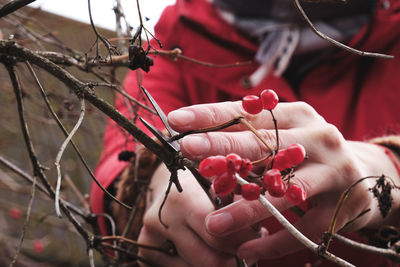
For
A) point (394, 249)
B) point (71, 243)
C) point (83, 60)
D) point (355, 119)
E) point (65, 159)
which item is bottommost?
point (71, 243)

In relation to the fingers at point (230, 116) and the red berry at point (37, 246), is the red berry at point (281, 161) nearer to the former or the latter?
the fingers at point (230, 116)

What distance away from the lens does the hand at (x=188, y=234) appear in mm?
622

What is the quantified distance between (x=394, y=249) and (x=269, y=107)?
0.21 meters

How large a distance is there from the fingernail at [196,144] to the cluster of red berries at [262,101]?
0.07 meters

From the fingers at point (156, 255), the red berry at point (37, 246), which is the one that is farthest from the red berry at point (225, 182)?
the red berry at point (37, 246)

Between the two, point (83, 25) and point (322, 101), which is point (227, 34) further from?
point (83, 25)

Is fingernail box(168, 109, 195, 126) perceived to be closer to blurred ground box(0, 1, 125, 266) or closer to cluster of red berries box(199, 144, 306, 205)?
cluster of red berries box(199, 144, 306, 205)

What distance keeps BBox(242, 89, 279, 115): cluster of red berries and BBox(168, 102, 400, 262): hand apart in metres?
0.04

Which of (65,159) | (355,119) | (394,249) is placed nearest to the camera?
(394,249)

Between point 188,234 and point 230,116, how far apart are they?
249 mm

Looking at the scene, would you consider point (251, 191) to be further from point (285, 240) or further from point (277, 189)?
point (285, 240)

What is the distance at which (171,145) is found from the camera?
0.44 metres

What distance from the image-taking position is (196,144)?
45cm

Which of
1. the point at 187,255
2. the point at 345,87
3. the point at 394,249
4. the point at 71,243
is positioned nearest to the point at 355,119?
Answer: the point at 345,87
